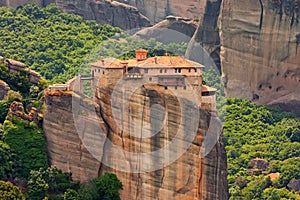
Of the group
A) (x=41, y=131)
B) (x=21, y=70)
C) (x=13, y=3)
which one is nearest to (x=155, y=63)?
(x=41, y=131)

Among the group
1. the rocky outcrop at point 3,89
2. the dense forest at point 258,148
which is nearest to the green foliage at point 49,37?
the dense forest at point 258,148

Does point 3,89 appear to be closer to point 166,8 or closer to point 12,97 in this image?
point 12,97

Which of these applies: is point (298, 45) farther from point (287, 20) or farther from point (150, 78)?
point (150, 78)

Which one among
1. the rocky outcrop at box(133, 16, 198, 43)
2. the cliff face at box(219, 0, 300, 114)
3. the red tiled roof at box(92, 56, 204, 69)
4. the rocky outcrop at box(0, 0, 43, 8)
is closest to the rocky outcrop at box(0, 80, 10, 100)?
the red tiled roof at box(92, 56, 204, 69)

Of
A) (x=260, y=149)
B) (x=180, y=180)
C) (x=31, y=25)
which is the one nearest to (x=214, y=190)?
(x=180, y=180)

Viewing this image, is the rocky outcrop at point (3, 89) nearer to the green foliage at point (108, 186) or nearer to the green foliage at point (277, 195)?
the green foliage at point (108, 186)

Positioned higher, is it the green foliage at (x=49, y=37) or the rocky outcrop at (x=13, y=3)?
the rocky outcrop at (x=13, y=3)
